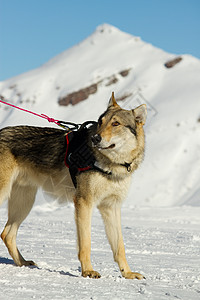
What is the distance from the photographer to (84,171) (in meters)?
5.23

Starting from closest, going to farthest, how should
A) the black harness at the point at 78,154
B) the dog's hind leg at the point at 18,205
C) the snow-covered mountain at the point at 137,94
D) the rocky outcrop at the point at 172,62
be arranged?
1. the black harness at the point at 78,154
2. the dog's hind leg at the point at 18,205
3. the snow-covered mountain at the point at 137,94
4. the rocky outcrop at the point at 172,62

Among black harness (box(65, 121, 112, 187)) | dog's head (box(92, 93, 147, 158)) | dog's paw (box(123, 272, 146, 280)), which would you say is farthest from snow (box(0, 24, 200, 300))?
dog's head (box(92, 93, 147, 158))

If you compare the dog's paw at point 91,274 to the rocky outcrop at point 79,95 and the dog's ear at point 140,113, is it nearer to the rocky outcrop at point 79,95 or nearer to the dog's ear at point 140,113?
the dog's ear at point 140,113

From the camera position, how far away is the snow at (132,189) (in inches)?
182

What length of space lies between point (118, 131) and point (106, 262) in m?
2.06

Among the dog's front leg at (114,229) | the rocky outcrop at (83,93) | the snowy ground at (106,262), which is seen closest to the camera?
the snowy ground at (106,262)

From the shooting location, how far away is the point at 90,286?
4.39 meters

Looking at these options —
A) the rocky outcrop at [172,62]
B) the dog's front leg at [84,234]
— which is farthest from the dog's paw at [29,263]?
the rocky outcrop at [172,62]

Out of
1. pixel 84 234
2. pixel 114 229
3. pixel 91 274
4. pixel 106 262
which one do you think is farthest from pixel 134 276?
pixel 106 262

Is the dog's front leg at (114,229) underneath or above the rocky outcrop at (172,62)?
underneath

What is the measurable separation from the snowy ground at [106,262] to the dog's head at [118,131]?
144 centimetres

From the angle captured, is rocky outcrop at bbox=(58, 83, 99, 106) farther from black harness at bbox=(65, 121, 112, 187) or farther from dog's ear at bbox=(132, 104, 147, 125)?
dog's ear at bbox=(132, 104, 147, 125)

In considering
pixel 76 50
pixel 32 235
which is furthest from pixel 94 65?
pixel 32 235

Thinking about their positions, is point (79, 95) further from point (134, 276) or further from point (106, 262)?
point (134, 276)
